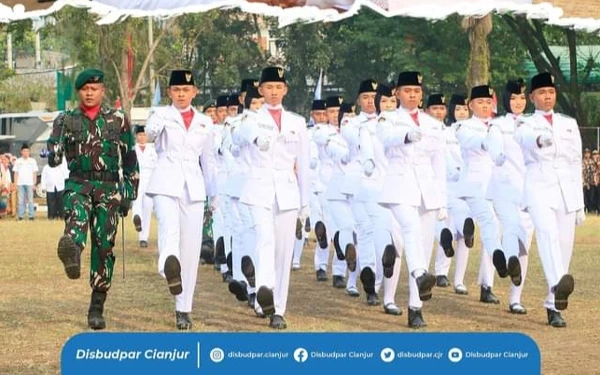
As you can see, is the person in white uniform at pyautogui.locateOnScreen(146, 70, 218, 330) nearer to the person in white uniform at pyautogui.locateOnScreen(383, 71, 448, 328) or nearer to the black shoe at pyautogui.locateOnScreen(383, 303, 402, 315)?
the person in white uniform at pyautogui.locateOnScreen(383, 71, 448, 328)

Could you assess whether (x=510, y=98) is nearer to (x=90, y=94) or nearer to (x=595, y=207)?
(x=90, y=94)

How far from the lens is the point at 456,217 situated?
51.8 ft

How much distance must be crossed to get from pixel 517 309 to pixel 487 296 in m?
1.11

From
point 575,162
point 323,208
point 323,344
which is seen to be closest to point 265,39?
point 323,208

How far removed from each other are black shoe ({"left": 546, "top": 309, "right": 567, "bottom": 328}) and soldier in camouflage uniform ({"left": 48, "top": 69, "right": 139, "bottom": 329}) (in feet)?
11.9

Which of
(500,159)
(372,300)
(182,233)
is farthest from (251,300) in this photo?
(500,159)

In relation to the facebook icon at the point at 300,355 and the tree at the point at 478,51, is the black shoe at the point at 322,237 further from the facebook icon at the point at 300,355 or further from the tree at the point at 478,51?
the tree at the point at 478,51

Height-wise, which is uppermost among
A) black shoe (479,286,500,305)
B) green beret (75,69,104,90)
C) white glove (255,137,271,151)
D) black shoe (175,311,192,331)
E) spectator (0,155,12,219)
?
green beret (75,69,104,90)

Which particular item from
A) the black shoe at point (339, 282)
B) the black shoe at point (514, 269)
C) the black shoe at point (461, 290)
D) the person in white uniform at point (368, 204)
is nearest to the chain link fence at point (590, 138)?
the black shoe at point (339, 282)

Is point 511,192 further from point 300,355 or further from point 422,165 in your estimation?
point 300,355

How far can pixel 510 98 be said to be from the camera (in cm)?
1416

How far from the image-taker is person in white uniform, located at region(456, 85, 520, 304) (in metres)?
14.6

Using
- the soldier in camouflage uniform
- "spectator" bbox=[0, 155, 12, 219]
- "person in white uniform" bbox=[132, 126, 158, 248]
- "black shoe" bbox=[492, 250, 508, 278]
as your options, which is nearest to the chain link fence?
"spectator" bbox=[0, 155, 12, 219]

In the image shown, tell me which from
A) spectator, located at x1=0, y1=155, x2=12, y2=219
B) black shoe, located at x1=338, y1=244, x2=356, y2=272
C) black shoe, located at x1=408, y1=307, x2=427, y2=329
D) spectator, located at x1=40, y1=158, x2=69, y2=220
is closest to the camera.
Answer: black shoe, located at x1=408, y1=307, x2=427, y2=329
